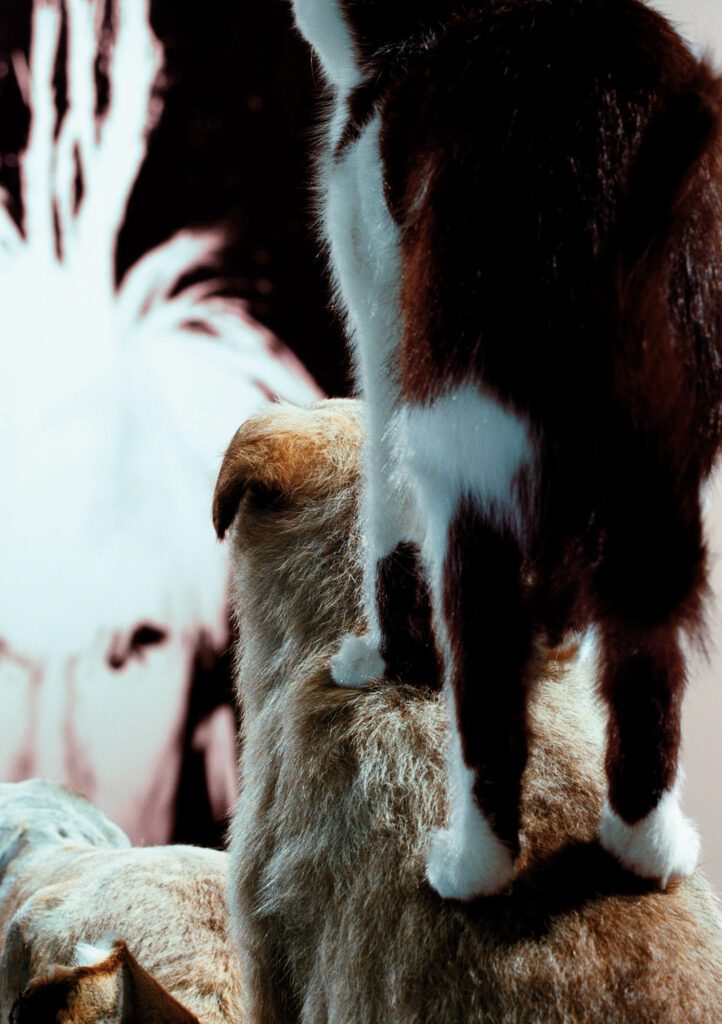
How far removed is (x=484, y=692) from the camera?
1.75 feet

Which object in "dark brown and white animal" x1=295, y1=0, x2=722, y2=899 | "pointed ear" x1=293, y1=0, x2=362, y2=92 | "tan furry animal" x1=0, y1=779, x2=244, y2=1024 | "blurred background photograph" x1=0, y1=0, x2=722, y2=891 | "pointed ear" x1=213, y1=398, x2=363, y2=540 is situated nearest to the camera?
"dark brown and white animal" x1=295, y1=0, x2=722, y2=899

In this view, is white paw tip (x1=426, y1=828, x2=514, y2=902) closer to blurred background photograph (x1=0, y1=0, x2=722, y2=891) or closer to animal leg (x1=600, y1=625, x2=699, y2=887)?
animal leg (x1=600, y1=625, x2=699, y2=887)

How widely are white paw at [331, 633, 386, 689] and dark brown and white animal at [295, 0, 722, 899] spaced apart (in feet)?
0.40

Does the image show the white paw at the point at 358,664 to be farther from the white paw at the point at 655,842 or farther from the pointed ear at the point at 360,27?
the pointed ear at the point at 360,27

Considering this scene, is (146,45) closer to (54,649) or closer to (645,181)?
(54,649)

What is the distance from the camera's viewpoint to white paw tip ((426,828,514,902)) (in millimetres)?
548

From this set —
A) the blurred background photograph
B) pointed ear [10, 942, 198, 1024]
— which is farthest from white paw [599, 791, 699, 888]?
the blurred background photograph

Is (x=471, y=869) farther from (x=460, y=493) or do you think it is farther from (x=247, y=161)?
(x=247, y=161)

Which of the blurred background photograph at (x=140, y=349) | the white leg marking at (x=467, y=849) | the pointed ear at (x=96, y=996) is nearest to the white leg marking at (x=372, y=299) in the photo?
the white leg marking at (x=467, y=849)

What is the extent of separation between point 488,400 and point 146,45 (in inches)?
54.4

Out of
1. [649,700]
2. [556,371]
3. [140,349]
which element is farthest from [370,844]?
[140,349]

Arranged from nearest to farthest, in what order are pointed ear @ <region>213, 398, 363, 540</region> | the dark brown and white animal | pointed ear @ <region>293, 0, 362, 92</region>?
the dark brown and white animal → pointed ear @ <region>293, 0, 362, 92</region> → pointed ear @ <region>213, 398, 363, 540</region>

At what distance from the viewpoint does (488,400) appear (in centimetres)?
52

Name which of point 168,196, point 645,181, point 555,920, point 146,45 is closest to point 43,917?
point 555,920
